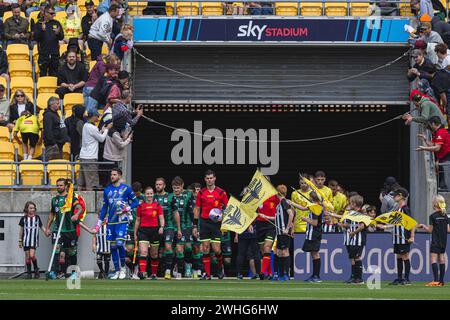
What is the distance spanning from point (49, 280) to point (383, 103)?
31.9ft

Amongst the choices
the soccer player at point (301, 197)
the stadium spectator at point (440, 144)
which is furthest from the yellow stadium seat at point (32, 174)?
the stadium spectator at point (440, 144)

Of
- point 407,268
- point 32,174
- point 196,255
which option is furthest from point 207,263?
point 32,174

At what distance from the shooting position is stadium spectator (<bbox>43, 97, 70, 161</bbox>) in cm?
2859

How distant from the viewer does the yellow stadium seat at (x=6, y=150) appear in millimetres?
29281

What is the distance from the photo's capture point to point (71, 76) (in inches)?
1195

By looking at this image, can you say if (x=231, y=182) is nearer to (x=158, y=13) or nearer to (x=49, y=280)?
(x=158, y=13)

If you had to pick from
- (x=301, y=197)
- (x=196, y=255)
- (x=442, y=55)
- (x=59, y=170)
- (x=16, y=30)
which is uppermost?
(x=16, y=30)

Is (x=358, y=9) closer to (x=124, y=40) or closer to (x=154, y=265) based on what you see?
(x=124, y=40)

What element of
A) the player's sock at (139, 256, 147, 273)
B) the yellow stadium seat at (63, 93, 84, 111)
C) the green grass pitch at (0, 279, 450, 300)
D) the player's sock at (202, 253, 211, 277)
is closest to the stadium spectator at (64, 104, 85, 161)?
the yellow stadium seat at (63, 93, 84, 111)

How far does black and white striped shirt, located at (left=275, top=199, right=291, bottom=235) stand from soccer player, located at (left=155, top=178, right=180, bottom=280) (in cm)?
204

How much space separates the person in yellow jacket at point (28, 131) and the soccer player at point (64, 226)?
198 centimetres

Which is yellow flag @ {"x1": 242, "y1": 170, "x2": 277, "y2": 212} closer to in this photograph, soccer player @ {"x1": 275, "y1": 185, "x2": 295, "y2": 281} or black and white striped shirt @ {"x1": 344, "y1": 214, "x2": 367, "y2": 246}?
soccer player @ {"x1": 275, "y1": 185, "x2": 295, "y2": 281}

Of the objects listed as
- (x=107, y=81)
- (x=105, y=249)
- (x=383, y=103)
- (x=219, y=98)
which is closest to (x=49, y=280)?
(x=105, y=249)

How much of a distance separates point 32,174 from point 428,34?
9.20 m
